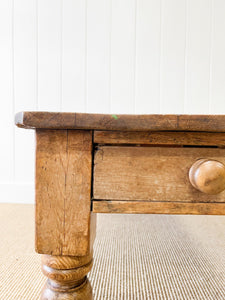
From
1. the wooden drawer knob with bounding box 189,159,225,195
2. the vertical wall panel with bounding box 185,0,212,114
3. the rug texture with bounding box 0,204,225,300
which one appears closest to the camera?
the wooden drawer knob with bounding box 189,159,225,195

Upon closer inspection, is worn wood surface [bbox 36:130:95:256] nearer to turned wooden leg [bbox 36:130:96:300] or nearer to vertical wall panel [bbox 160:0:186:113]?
turned wooden leg [bbox 36:130:96:300]

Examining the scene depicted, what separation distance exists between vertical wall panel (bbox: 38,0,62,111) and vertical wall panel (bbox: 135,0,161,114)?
2.02 ft

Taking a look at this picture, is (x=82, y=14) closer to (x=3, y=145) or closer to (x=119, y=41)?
(x=119, y=41)

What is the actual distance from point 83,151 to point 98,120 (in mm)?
69

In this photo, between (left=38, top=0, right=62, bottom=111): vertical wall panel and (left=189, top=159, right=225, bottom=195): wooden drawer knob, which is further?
(left=38, top=0, right=62, bottom=111): vertical wall panel

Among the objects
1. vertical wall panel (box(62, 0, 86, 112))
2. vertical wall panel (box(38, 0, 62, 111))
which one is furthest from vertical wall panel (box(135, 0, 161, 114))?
vertical wall panel (box(38, 0, 62, 111))

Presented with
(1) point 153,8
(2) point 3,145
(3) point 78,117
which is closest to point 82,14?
(1) point 153,8

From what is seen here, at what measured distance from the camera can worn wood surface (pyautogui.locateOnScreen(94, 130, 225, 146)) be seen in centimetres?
43

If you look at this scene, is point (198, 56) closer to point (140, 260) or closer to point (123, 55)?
point (123, 55)

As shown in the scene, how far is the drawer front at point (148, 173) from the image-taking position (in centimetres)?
44

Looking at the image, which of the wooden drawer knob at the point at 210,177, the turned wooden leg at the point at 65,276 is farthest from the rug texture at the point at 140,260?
the wooden drawer knob at the point at 210,177

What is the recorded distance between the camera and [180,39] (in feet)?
5.65

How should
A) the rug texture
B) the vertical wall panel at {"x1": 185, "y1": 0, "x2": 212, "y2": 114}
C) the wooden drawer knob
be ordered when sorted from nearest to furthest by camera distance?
1. the wooden drawer knob
2. the rug texture
3. the vertical wall panel at {"x1": 185, "y1": 0, "x2": 212, "y2": 114}

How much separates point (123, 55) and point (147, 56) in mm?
188
